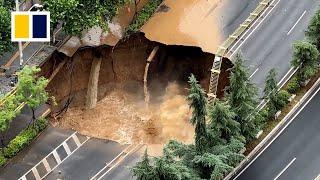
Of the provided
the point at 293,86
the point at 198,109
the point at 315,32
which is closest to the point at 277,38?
the point at 315,32

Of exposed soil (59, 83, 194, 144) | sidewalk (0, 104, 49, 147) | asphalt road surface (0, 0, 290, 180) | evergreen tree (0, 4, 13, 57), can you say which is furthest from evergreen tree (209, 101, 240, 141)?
evergreen tree (0, 4, 13, 57)

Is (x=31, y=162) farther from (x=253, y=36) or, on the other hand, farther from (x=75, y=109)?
(x=253, y=36)

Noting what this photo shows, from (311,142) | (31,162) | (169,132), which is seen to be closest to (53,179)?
(31,162)

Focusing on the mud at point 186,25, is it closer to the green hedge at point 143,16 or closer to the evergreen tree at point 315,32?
the green hedge at point 143,16

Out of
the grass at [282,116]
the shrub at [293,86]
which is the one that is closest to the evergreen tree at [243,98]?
the grass at [282,116]

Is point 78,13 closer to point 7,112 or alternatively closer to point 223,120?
point 7,112

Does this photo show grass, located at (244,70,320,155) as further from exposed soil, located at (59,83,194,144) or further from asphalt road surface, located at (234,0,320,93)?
exposed soil, located at (59,83,194,144)
